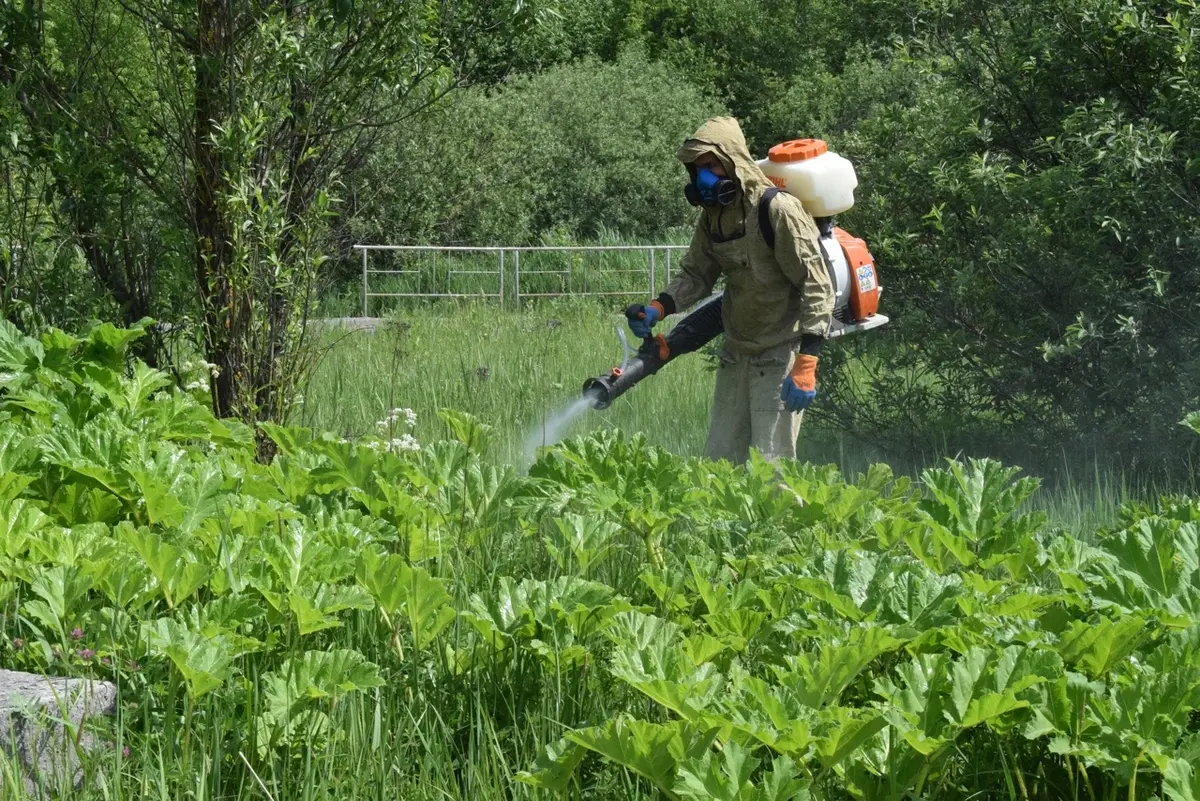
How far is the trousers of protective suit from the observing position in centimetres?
565

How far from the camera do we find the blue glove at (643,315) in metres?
5.72

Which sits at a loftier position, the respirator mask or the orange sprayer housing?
the respirator mask

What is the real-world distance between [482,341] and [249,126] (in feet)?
20.6

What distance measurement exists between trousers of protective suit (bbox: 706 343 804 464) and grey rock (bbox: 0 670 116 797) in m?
3.32

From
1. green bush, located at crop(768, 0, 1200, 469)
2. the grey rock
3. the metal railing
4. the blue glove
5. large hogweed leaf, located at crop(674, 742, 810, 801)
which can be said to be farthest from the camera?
the metal railing

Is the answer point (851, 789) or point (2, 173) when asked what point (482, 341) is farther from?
point (851, 789)

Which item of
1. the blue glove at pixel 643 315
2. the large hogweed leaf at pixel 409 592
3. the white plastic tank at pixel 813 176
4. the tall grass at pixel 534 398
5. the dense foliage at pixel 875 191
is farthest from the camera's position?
the tall grass at pixel 534 398

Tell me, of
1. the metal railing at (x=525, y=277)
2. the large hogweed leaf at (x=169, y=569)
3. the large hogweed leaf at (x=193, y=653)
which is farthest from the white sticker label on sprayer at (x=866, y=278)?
the metal railing at (x=525, y=277)

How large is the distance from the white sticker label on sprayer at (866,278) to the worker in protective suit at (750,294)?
0.22 meters

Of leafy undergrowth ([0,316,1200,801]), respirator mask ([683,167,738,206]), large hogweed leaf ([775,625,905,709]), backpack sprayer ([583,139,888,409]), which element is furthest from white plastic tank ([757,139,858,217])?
large hogweed leaf ([775,625,905,709])

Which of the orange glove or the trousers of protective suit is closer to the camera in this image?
the orange glove

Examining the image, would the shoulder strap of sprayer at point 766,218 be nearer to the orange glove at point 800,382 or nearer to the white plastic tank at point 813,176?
the white plastic tank at point 813,176

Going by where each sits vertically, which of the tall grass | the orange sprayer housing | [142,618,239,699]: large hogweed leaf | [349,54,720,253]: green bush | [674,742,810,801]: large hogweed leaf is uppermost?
[349,54,720,253]: green bush

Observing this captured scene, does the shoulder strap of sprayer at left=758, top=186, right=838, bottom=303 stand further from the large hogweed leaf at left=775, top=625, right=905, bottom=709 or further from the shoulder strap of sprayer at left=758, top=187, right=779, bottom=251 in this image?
the large hogweed leaf at left=775, top=625, right=905, bottom=709
